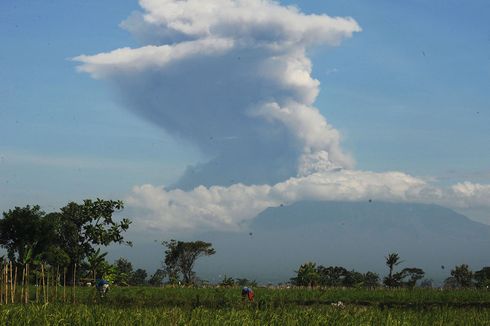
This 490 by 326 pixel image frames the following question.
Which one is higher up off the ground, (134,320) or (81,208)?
(81,208)

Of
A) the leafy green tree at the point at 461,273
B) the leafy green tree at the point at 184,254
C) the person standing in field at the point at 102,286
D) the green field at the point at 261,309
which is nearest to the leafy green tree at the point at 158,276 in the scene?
the leafy green tree at the point at 184,254

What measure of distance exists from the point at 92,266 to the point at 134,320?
130ft

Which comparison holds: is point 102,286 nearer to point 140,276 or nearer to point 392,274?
point 392,274

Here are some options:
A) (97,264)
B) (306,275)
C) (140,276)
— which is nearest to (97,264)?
(97,264)

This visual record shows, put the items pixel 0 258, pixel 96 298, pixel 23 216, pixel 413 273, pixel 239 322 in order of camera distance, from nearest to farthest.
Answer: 1. pixel 239 322
2. pixel 96 298
3. pixel 0 258
4. pixel 23 216
5. pixel 413 273

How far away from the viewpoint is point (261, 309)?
22.2 metres

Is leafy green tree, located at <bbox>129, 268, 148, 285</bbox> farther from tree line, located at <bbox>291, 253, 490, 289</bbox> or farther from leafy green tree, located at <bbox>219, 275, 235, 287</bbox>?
leafy green tree, located at <bbox>219, 275, 235, 287</bbox>

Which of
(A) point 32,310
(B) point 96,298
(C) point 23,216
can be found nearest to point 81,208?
(C) point 23,216

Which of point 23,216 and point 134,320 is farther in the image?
point 23,216

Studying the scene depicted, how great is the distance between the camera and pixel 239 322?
54.6 feet

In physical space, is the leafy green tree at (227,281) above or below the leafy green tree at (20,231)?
below

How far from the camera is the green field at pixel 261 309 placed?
17062 millimetres

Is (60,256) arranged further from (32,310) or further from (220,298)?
(32,310)

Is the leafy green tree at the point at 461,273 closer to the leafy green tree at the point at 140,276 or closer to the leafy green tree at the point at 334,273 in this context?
the leafy green tree at the point at 334,273
